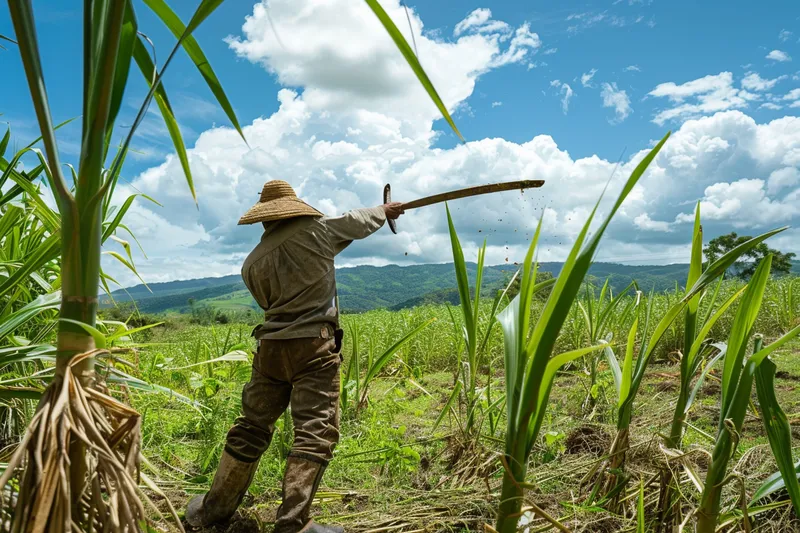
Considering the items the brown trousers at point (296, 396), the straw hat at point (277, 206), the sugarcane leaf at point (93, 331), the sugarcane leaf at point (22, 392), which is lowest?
the brown trousers at point (296, 396)

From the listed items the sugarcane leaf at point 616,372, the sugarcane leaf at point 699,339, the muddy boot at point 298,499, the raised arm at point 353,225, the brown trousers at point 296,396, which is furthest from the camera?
the raised arm at point 353,225

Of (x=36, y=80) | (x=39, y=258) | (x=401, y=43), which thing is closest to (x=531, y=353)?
(x=401, y=43)

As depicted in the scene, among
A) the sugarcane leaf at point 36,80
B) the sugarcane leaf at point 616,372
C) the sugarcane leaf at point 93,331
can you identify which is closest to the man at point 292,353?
the sugarcane leaf at point 616,372

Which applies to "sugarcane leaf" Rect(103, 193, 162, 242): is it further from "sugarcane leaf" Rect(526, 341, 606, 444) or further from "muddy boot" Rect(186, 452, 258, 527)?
"sugarcane leaf" Rect(526, 341, 606, 444)

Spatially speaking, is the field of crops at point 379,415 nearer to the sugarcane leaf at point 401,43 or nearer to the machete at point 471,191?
the sugarcane leaf at point 401,43

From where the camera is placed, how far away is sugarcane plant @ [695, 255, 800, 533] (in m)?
1.36

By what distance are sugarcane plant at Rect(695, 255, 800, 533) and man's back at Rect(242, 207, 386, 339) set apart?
5.56 ft

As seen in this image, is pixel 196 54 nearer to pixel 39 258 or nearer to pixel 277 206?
pixel 39 258

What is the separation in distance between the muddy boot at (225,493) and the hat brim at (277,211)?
1134 millimetres

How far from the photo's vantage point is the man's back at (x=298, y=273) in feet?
8.57

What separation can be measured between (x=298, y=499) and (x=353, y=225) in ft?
4.38

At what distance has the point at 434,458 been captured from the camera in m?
3.17

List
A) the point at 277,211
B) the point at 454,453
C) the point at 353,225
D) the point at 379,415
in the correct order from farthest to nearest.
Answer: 1. the point at 379,415
2. the point at 454,453
3. the point at 353,225
4. the point at 277,211

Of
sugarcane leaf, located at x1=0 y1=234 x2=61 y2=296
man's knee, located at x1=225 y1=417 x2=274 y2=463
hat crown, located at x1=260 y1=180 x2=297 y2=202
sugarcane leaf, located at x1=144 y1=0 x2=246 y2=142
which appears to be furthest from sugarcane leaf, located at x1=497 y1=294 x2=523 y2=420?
hat crown, located at x1=260 y1=180 x2=297 y2=202
